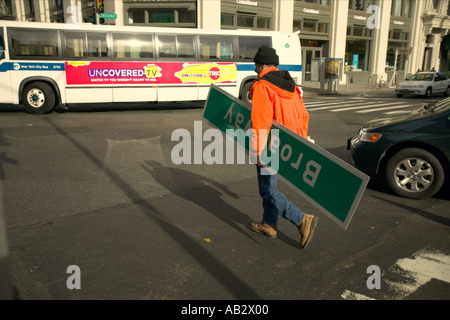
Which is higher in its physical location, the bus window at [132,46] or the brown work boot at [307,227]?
the bus window at [132,46]

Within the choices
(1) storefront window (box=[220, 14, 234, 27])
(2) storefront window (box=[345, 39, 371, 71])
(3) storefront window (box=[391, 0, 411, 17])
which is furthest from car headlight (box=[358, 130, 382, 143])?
(3) storefront window (box=[391, 0, 411, 17])

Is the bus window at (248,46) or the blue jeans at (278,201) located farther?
the bus window at (248,46)

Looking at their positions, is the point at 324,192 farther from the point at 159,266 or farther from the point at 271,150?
the point at 159,266

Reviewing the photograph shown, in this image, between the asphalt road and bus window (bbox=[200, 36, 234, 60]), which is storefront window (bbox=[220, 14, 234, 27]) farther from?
the asphalt road

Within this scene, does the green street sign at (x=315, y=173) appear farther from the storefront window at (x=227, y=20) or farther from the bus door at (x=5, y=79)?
the storefront window at (x=227, y=20)

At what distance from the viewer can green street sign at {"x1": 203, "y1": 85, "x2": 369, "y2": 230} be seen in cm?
306

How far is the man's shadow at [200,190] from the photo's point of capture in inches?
179

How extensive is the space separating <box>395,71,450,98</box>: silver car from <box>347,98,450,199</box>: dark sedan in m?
18.2

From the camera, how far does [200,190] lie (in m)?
5.53

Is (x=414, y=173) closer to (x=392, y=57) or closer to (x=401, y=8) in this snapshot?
(x=392, y=57)

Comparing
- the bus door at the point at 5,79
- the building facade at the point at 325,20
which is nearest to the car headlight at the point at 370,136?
the bus door at the point at 5,79

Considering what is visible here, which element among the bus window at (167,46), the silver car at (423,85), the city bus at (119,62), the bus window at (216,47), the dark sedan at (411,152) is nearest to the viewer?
the dark sedan at (411,152)

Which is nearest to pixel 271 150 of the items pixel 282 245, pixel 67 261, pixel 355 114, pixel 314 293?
pixel 282 245

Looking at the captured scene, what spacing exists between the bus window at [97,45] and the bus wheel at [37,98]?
6.49 ft
